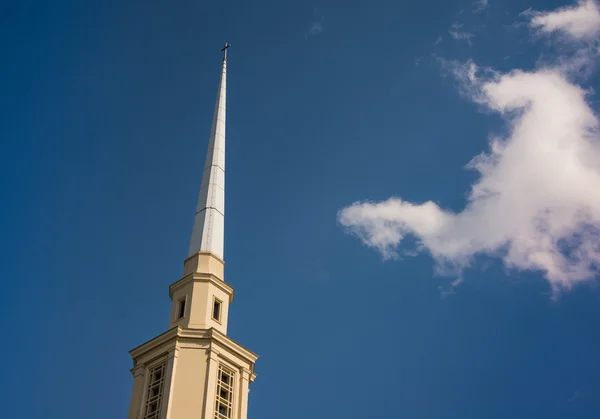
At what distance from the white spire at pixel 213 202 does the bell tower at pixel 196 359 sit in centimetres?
21

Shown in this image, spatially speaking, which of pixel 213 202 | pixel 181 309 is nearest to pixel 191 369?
pixel 181 309

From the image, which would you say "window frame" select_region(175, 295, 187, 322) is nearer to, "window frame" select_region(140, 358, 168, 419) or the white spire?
"window frame" select_region(140, 358, 168, 419)

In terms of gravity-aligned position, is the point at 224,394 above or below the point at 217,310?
below

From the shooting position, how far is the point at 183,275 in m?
58.1

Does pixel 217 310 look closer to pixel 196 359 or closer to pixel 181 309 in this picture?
pixel 181 309

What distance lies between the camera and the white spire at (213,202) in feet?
198

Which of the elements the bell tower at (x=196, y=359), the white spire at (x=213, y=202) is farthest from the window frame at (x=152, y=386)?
the white spire at (x=213, y=202)

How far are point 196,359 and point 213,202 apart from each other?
15274mm

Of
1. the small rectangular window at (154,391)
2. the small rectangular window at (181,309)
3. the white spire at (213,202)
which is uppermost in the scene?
the white spire at (213,202)

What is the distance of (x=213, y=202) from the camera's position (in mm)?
63438

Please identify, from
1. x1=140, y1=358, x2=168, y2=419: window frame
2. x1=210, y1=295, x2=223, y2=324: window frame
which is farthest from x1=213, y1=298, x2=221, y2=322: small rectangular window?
x1=140, y1=358, x2=168, y2=419: window frame

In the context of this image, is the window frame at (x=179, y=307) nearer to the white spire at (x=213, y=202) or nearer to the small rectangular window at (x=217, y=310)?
the small rectangular window at (x=217, y=310)

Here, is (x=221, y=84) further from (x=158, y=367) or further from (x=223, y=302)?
(x=158, y=367)

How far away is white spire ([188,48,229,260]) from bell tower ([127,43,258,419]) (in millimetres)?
206
